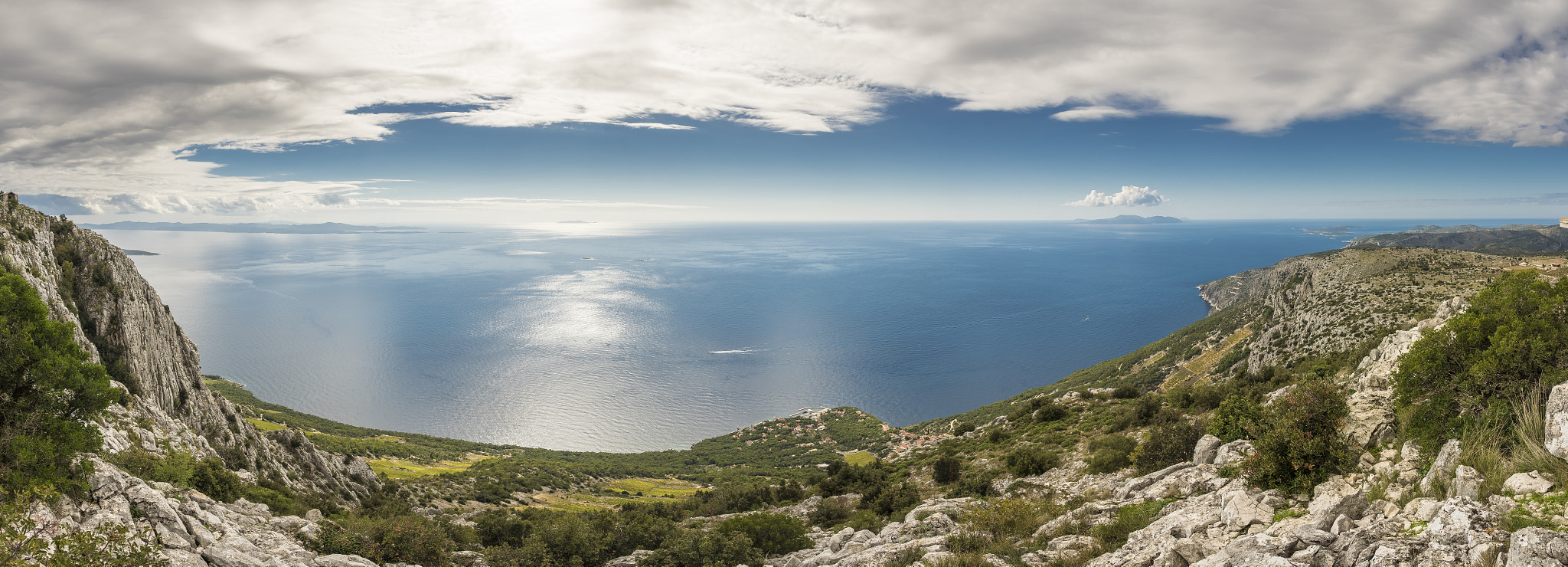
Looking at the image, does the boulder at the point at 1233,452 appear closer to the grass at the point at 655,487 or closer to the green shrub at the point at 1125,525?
the green shrub at the point at 1125,525

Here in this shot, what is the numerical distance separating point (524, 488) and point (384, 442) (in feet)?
115

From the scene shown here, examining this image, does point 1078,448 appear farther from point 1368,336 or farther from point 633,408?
point 633,408

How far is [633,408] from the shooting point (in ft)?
340

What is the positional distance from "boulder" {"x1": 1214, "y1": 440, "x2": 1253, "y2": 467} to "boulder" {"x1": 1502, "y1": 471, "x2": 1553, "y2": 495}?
756 cm

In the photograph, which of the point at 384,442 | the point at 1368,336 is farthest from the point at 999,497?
the point at 384,442

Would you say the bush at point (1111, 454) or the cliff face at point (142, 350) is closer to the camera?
the bush at point (1111, 454)

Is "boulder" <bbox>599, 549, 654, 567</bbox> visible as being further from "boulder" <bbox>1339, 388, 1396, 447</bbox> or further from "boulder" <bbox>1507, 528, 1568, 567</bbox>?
"boulder" <bbox>1339, 388, 1396, 447</bbox>

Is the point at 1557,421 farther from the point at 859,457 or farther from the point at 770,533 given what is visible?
the point at 859,457

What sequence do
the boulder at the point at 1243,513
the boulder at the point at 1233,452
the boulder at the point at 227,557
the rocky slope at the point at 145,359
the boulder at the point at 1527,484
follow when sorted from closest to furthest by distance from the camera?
1. the boulder at the point at 1527,484
2. the boulder at the point at 1243,513
3. the boulder at the point at 227,557
4. the boulder at the point at 1233,452
5. the rocky slope at the point at 145,359

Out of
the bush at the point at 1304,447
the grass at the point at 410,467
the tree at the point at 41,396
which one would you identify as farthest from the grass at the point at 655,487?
the bush at the point at 1304,447

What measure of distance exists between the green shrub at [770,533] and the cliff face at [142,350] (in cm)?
2236

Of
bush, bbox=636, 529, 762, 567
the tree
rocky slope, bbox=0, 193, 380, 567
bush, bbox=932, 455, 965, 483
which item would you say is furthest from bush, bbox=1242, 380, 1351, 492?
rocky slope, bbox=0, 193, 380, 567

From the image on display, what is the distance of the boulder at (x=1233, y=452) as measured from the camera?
15.9m

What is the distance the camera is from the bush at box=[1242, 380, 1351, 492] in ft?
40.8
